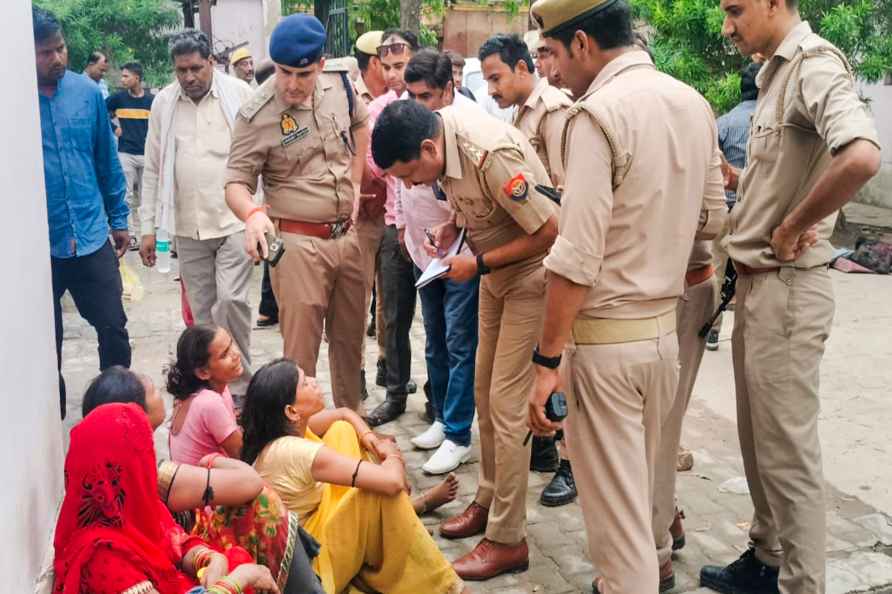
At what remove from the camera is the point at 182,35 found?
17.6 ft

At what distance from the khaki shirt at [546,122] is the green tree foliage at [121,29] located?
14.2m

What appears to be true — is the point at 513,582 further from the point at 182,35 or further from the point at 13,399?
the point at 182,35

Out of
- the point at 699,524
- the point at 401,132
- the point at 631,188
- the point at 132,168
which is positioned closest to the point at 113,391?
the point at 401,132

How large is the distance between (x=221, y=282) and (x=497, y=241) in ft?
7.20

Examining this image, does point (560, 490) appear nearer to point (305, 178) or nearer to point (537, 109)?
point (537, 109)

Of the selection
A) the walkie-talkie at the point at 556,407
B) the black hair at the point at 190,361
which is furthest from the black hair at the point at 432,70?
the walkie-talkie at the point at 556,407

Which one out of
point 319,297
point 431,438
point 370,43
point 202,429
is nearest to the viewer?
point 202,429

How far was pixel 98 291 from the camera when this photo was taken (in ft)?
15.8

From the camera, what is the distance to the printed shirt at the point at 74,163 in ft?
15.2

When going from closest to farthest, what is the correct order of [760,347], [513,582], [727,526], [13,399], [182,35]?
[13,399]
[760,347]
[513,582]
[727,526]
[182,35]

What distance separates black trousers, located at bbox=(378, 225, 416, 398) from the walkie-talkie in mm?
2750

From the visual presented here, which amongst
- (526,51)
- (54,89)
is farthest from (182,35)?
(526,51)

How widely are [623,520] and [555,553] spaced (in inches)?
45.8

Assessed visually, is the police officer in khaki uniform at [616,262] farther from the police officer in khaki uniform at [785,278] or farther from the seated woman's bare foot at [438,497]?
the seated woman's bare foot at [438,497]
